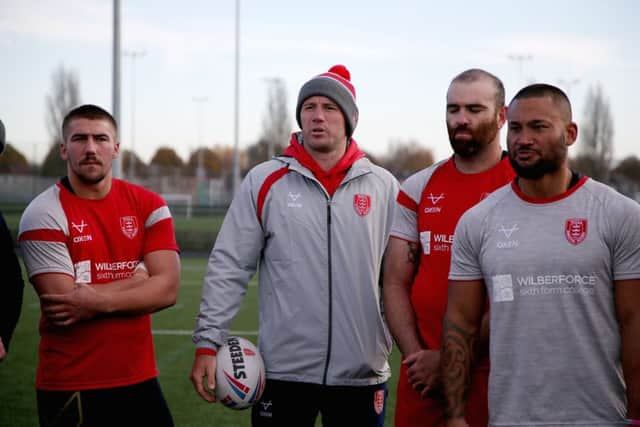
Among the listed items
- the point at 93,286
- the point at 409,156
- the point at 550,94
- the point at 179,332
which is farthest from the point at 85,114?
the point at 409,156

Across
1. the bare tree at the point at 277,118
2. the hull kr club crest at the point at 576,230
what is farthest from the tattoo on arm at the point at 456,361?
the bare tree at the point at 277,118

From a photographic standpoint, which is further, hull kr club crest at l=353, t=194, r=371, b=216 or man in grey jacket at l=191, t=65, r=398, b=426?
hull kr club crest at l=353, t=194, r=371, b=216

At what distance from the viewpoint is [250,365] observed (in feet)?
12.0

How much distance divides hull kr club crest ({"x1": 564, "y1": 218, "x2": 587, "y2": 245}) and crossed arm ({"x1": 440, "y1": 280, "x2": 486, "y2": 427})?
0.43 metres

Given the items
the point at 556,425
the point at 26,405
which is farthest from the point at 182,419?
the point at 556,425

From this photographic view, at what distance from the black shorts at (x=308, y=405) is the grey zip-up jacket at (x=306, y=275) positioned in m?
0.05

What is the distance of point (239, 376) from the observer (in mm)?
3617

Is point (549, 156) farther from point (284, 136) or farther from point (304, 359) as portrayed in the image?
point (284, 136)

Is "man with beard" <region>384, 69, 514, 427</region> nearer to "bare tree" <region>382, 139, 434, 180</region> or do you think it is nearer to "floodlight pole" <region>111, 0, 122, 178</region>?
"floodlight pole" <region>111, 0, 122, 178</region>

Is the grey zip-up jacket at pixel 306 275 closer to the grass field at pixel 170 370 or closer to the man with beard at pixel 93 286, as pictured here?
the man with beard at pixel 93 286

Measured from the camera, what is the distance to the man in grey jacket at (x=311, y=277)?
12.4 ft

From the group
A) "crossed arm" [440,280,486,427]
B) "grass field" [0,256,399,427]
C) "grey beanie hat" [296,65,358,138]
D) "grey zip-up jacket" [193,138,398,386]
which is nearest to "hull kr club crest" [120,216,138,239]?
"grey zip-up jacket" [193,138,398,386]

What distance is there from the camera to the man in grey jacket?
12.4 feet

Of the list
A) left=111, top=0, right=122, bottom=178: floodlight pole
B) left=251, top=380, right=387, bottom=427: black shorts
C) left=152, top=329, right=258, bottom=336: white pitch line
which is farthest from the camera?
left=111, top=0, right=122, bottom=178: floodlight pole
